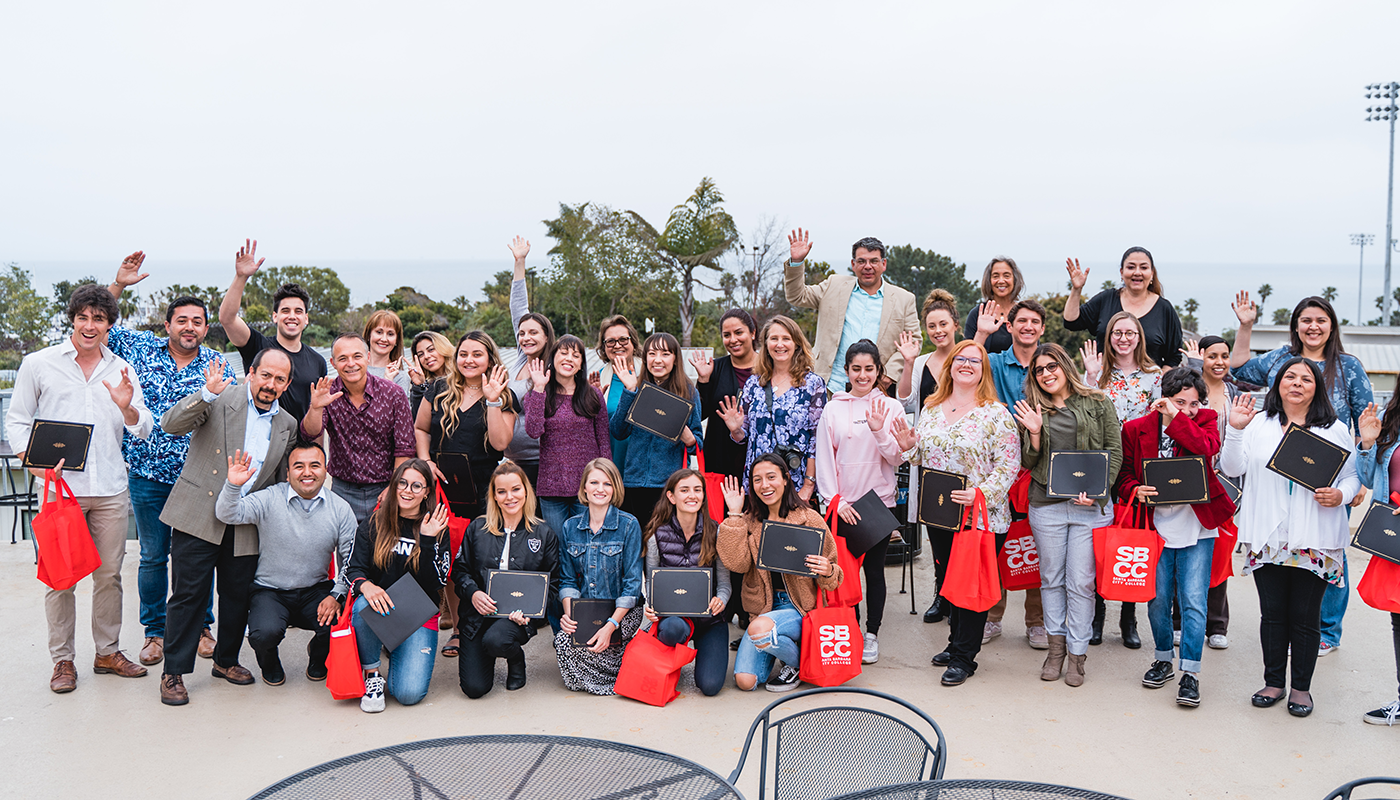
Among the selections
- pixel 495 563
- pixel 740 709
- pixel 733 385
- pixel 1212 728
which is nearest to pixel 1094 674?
pixel 1212 728

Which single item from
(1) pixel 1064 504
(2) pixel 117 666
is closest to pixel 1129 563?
(1) pixel 1064 504

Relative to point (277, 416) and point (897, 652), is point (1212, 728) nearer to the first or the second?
point (897, 652)

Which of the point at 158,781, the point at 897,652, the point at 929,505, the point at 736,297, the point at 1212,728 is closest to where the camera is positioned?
the point at 158,781

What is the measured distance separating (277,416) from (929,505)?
3403 millimetres

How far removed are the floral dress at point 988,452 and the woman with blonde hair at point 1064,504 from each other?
0.10 m

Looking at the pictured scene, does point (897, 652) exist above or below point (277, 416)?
below

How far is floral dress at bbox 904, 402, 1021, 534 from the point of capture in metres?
4.75

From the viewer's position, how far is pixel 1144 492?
4.54 metres

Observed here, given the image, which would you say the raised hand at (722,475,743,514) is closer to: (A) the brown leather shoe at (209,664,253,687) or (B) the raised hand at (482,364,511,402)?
(B) the raised hand at (482,364,511,402)

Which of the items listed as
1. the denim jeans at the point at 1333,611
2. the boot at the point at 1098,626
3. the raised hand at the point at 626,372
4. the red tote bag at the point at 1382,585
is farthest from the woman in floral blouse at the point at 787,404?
the denim jeans at the point at 1333,611

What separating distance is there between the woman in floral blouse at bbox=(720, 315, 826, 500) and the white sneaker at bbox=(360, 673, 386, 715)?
7.06 feet

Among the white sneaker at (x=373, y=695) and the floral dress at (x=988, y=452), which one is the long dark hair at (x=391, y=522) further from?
the floral dress at (x=988, y=452)

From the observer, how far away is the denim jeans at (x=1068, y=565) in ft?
15.3

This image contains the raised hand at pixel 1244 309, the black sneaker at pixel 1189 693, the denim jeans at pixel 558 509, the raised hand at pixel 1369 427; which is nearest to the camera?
the raised hand at pixel 1369 427
